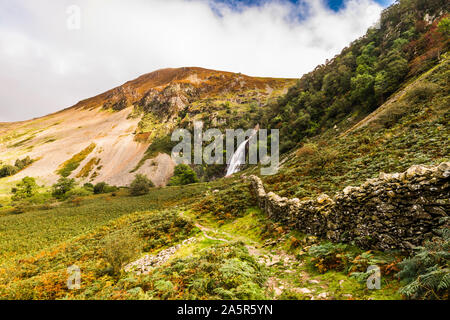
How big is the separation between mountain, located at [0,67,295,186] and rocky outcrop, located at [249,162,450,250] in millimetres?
97170

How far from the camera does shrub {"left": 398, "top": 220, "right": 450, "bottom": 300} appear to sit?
2.96 m

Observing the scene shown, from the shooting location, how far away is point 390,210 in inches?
204

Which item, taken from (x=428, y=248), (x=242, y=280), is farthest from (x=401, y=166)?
(x=242, y=280)

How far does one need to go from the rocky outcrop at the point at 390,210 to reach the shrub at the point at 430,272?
1.71 ft

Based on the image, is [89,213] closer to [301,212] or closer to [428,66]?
[301,212]

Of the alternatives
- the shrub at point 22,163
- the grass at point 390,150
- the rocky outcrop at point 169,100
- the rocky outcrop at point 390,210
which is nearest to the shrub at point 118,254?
the rocky outcrop at point 390,210

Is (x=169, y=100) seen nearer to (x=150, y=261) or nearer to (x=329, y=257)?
(x=150, y=261)

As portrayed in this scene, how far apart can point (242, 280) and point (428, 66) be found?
39.1 metres

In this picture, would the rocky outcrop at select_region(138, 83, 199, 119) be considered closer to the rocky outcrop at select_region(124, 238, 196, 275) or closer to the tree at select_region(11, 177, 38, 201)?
the tree at select_region(11, 177, 38, 201)

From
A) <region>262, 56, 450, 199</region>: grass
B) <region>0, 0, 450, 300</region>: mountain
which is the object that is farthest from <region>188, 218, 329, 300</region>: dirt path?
<region>262, 56, 450, 199</region>: grass

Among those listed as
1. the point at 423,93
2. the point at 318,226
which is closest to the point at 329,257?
the point at 318,226
